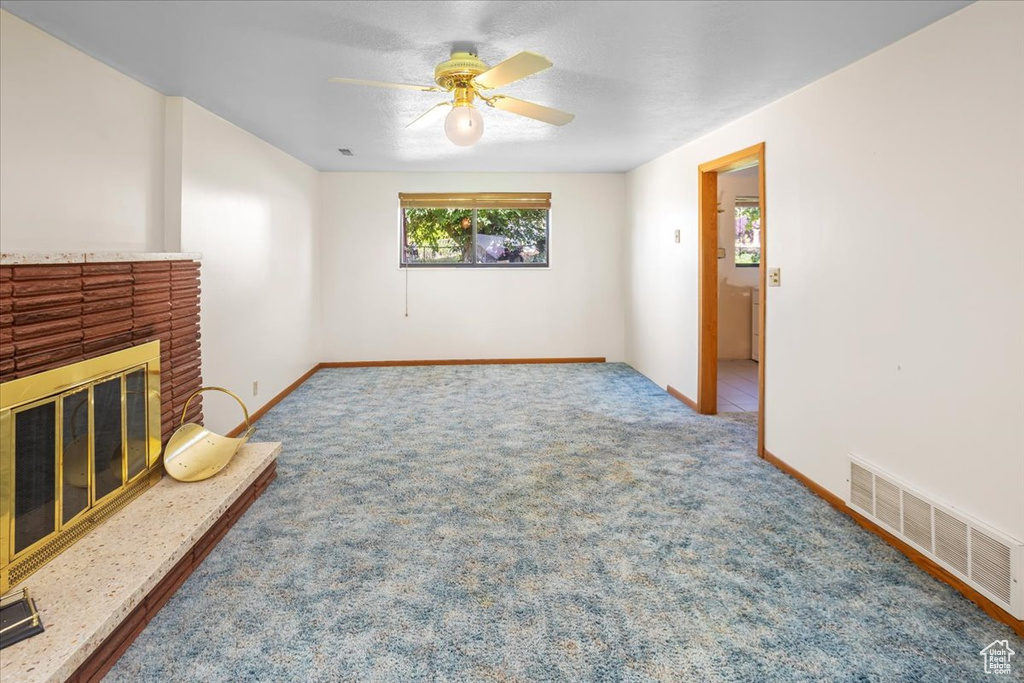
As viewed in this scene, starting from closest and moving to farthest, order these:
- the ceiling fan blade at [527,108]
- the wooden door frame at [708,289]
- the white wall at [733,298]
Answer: the ceiling fan blade at [527,108]
the wooden door frame at [708,289]
the white wall at [733,298]

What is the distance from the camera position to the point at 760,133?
11.6 feet

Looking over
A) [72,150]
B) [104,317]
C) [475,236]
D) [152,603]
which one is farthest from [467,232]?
[152,603]

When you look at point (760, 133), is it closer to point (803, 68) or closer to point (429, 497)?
point (803, 68)

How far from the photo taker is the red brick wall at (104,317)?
182 cm

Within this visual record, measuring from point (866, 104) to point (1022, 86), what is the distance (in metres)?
0.77

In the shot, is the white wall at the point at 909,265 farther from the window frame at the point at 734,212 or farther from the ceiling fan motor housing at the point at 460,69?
the window frame at the point at 734,212

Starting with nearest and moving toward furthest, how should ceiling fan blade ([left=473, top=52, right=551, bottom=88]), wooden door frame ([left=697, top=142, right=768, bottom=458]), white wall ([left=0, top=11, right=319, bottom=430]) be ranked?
ceiling fan blade ([left=473, top=52, right=551, bottom=88])
white wall ([left=0, top=11, right=319, bottom=430])
wooden door frame ([left=697, top=142, right=768, bottom=458])

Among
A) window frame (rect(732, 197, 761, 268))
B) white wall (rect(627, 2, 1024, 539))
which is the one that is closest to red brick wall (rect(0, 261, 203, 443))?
white wall (rect(627, 2, 1024, 539))

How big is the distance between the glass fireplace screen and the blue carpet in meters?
0.46

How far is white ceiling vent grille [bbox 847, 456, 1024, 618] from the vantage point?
1.88 m

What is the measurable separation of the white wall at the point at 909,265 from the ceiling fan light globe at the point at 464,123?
1.83m

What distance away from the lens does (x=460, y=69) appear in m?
2.51

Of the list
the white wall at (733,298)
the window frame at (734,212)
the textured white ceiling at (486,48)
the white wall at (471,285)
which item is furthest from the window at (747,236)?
the textured white ceiling at (486,48)

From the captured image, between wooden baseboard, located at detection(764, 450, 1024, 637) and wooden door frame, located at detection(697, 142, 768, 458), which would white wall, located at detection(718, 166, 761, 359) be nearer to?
wooden door frame, located at detection(697, 142, 768, 458)
